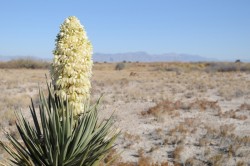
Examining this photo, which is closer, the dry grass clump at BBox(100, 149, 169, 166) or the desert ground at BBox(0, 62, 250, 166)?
the dry grass clump at BBox(100, 149, 169, 166)

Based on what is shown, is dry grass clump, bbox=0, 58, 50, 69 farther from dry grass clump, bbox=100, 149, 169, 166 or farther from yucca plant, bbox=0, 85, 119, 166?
yucca plant, bbox=0, 85, 119, 166

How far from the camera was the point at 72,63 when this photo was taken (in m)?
3.94

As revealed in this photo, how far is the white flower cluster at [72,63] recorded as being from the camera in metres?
3.93

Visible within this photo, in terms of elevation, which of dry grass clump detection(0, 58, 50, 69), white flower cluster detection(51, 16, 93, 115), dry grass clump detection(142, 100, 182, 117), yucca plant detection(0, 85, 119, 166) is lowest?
dry grass clump detection(142, 100, 182, 117)

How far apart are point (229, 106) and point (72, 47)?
47.3 feet

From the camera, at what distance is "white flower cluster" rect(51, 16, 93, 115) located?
3934 millimetres

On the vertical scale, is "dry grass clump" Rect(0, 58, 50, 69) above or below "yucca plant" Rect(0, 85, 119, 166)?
below

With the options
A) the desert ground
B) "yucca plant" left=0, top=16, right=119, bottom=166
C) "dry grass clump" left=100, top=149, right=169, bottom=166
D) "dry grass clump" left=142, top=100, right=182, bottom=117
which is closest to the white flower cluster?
"yucca plant" left=0, top=16, right=119, bottom=166

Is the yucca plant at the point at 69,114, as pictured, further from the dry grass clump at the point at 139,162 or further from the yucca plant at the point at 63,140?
the dry grass clump at the point at 139,162

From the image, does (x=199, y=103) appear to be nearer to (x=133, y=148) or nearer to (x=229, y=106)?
(x=229, y=106)

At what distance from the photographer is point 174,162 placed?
9.13 meters

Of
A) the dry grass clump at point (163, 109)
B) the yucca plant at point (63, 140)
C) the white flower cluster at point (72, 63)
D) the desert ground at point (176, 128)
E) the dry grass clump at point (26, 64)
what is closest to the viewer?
the white flower cluster at point (72, 63)

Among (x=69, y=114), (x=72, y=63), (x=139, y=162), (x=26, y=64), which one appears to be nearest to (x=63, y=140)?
(x=69, y=114)

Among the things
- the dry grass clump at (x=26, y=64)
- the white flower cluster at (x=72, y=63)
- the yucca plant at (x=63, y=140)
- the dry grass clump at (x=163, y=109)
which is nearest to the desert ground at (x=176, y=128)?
the dry grass clump at (x=163, y=109)
